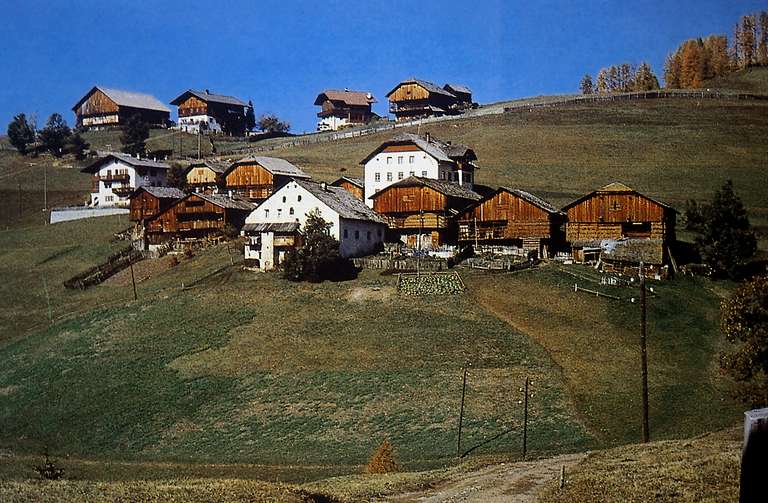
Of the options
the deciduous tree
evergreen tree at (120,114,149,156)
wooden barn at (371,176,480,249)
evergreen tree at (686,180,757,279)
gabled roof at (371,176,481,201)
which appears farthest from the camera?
evergreen tree at (120,114,149,156)

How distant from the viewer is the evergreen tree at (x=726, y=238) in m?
73.7

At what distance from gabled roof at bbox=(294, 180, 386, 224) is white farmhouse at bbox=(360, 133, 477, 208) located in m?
12.3

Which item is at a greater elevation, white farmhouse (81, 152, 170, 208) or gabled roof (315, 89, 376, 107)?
gabled roof (315, 89, 376, 107)

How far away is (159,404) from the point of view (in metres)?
56.2

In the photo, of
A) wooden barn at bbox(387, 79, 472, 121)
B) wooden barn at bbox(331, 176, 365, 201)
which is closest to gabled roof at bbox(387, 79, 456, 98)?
wooden barn at bbox(387, 79, 472, 121)

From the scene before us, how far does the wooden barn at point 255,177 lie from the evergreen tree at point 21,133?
216 ft

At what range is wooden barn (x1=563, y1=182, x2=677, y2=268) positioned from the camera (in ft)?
266

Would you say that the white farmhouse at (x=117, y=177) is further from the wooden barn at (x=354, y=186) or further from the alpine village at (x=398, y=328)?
the wooden barn at (x=354, y=186)

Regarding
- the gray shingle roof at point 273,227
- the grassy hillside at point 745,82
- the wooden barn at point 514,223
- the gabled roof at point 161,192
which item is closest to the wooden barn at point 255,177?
the gabled roof at point 161,192

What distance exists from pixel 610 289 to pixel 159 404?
37489 millimetres

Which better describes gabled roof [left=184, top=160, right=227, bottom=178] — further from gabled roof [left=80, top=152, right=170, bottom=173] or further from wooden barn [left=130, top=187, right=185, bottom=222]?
wooden barn [left=130, top=187, right=185, bottom=222]

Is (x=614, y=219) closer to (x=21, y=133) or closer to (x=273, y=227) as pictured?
(x=273, y=227)

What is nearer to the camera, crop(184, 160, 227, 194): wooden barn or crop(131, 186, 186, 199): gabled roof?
crop(131, 186, 186, 199): gabled roof

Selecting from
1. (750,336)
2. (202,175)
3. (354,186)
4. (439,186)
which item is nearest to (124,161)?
(202,175)
